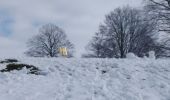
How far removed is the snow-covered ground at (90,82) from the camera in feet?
29.4

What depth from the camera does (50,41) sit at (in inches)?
1802

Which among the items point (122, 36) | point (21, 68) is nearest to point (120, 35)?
point (122, 36)

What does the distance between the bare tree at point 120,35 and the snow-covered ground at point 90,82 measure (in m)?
23.9

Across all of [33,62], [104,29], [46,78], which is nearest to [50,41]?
[104,29]

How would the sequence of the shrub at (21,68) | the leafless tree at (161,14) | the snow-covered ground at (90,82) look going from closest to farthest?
the snow-covered ground at (90,82)
the shrub at (21,68)
the leafless tree at (161,14)

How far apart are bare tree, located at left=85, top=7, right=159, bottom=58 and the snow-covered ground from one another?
2390cm

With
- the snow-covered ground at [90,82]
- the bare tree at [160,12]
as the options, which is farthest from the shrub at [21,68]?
the bare tree at [160,12]

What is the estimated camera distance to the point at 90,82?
10398mm

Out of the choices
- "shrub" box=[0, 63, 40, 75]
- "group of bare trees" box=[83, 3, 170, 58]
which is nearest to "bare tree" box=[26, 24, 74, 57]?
"group of bare trees" box=[83, 3, 170, 58]

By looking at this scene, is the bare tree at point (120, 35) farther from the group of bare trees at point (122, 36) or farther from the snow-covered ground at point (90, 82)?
the snow-covered ground at point (90, 82)

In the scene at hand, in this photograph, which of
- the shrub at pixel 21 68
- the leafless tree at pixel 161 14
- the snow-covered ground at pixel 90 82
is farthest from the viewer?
the leafless tree at pixel 161 14

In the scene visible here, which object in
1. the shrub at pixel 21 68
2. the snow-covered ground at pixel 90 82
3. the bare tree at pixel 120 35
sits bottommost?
the snow-covered ground at pixel 90 82

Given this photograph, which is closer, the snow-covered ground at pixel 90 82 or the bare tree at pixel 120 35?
the snow-covered ground at pixel 90 82

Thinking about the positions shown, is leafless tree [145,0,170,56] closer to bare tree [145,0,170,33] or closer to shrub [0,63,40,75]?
bare tree [145,0,170,33]
